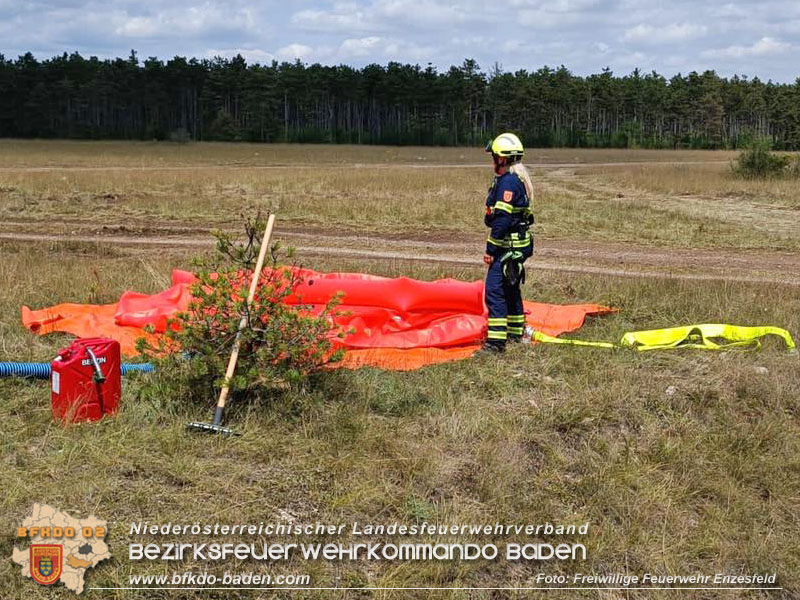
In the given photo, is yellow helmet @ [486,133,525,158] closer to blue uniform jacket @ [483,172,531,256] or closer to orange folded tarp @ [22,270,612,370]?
blue uniform jacket @ [483,172,531,256]

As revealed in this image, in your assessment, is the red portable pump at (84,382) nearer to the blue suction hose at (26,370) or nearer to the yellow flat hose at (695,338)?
the blue suction hose at (26,370)

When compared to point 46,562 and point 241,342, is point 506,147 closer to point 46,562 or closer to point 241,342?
point 241,342

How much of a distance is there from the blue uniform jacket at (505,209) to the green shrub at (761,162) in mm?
23039

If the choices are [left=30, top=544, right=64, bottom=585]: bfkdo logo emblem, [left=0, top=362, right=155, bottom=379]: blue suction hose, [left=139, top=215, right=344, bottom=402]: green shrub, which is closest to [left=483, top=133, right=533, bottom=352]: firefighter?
[left=139, top=215, right=344, bottom=402]: green shrub

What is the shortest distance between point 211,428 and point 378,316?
9.21ft

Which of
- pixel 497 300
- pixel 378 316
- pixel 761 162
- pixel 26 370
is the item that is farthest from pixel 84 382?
pixel 761 162

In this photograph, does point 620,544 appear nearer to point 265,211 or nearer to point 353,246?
point 353,246

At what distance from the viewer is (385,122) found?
10294 cm

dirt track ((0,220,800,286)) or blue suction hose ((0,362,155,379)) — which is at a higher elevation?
dirt track ((0,220,800,286))

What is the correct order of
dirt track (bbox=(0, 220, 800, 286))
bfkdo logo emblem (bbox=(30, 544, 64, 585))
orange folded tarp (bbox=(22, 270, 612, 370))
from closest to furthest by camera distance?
1. bfkdo logo emblem (bbox=(30, 544, 64, 585))
2. orange folded tarp (bbox=(22, 270, 612, 370))
3. dirt track (bbox=(0, 220, 800, 286))

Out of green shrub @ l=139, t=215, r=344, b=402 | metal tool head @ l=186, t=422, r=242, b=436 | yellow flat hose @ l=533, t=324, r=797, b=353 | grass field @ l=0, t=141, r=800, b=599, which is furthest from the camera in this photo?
yellow flat hose @ l=533, t=324, r=797, b=353

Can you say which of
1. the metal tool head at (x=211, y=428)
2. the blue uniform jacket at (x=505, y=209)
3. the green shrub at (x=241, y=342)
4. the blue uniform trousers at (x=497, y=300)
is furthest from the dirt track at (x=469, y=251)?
the metal tool head at (x=211, y=428)

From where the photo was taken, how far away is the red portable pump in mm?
5062

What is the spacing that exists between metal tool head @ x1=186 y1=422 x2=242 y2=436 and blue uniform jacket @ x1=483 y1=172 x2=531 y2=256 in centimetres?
289
